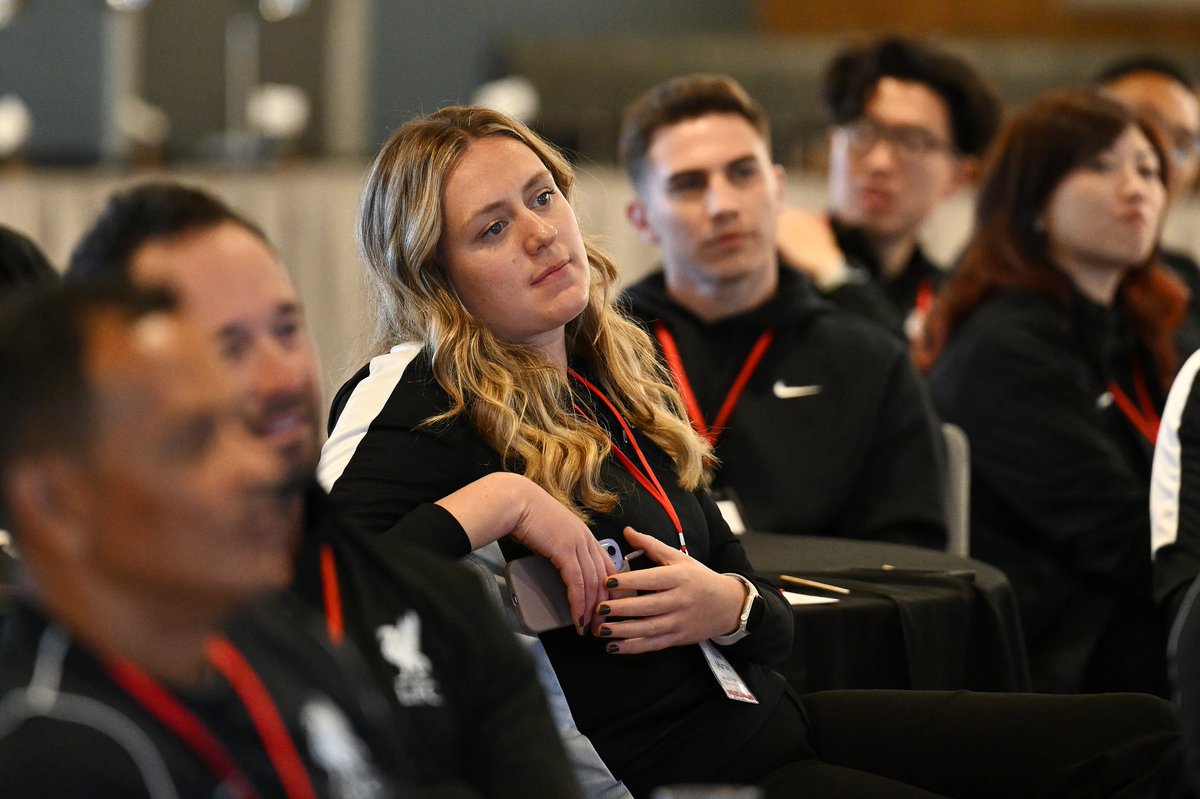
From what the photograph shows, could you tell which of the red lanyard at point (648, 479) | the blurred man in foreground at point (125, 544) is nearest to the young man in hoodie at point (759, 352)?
the red lanyard at point (648, 479)

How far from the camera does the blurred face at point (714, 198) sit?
10.8 feet

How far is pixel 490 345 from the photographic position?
2.15 m

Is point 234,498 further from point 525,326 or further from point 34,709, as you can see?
point 525,326

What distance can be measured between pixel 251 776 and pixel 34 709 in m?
0.17

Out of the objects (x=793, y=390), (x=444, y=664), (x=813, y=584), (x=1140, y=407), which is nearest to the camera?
(x=444, y=664)

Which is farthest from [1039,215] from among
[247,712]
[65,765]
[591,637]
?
[65,765]

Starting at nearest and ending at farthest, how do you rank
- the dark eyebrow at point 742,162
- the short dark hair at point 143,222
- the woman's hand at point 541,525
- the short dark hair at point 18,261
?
1. the short dark hair at point 143,222
2. the woman's hand at point 541,525
3. the short dark hair at point 18,261
4. the dark eyebrow at point 742,162

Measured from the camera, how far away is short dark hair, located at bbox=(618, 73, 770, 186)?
3.40 meters

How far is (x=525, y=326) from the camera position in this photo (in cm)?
219

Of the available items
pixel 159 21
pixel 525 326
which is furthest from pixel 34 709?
pixel 159 21

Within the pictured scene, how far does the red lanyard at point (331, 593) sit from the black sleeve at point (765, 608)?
2.53ft

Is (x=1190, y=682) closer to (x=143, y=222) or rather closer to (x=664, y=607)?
(x=664, y=607)

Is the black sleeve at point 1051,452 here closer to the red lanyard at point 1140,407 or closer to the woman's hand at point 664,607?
the red lanyard at point 1140,407

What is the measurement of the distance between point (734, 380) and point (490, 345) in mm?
1216
